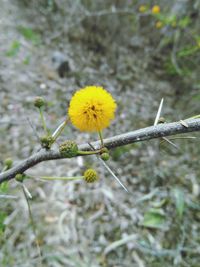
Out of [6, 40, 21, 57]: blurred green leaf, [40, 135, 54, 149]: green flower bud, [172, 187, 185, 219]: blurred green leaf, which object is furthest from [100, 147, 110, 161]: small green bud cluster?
[6, 40, 21, 57]: blurred green leaf

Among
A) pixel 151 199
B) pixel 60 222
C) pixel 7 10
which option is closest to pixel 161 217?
pixel 151 199

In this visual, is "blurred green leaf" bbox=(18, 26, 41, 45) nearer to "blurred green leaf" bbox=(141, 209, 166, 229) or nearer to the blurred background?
the blurred background

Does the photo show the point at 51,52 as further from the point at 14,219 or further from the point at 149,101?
the point at 14,219

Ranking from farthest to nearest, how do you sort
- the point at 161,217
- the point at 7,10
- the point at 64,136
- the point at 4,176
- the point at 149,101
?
the point at 7,10
the point at 149,101
the point at 64,136
the point at 161,217
the point at 4,176

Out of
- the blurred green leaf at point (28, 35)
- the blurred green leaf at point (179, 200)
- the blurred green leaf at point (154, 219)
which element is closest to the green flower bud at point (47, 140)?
the blurred green leaf at point (154, 219)

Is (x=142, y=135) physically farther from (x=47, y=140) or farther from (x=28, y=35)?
(x=28, y=35)

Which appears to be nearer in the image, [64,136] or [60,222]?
[60,222]
